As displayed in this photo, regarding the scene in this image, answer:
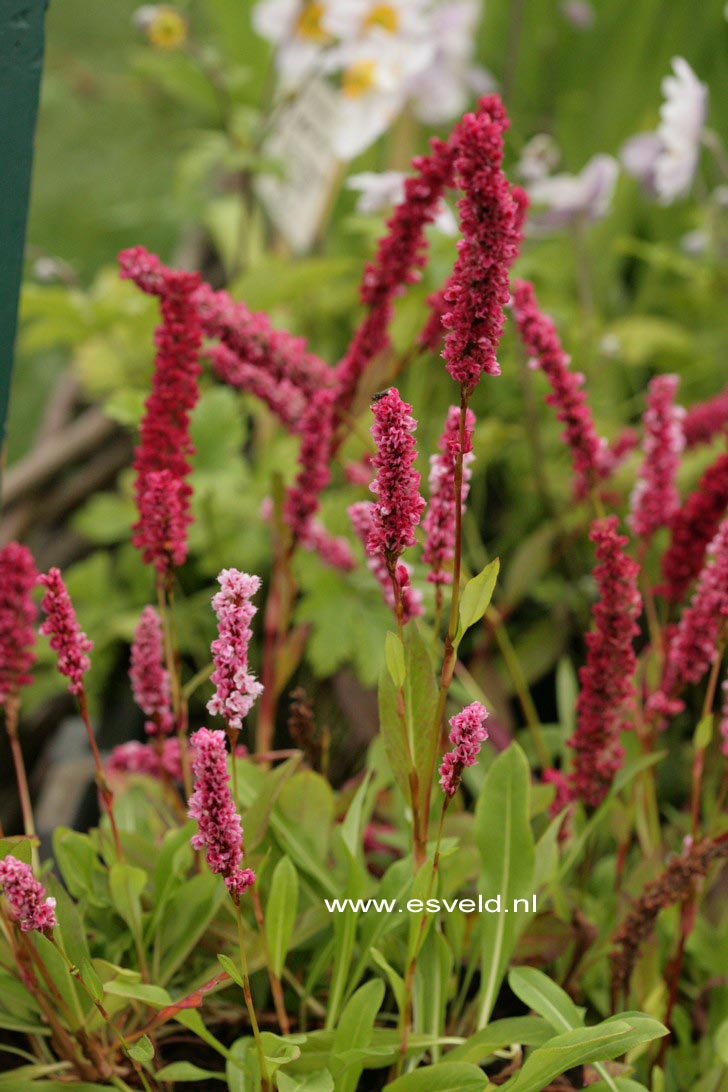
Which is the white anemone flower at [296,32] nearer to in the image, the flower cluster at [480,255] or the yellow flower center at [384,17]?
the yellow flower center at [384,17]

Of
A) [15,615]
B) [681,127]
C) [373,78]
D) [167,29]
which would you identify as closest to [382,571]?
[15,615]

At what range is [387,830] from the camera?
0.72 metres

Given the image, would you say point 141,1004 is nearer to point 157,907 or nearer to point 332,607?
point 157,907

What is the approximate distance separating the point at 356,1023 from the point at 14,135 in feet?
1.36

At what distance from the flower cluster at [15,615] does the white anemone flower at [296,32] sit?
3.27 feet

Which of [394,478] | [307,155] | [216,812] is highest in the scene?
[307,155]

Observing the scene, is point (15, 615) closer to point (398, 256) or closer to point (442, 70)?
point (398, 256)

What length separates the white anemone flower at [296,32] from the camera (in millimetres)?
1354

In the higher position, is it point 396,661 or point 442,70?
point 442,70

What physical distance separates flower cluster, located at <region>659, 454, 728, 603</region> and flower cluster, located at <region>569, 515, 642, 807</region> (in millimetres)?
86

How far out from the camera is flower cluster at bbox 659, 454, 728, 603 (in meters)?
0.57

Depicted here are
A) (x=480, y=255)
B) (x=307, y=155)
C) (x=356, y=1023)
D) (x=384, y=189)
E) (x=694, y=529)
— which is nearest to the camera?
(x=480, y=255)

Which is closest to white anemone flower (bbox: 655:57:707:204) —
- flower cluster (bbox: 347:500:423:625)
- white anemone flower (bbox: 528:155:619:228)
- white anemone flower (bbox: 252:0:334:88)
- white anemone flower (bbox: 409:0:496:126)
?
white anemone flower (bbox: 528:155:619:228)

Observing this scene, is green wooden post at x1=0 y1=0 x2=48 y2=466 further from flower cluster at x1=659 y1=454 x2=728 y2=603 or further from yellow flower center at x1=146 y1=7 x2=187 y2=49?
yellow flower center at x1=146 y1=7 x2=187 y2=49
